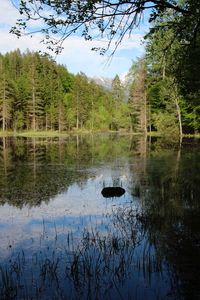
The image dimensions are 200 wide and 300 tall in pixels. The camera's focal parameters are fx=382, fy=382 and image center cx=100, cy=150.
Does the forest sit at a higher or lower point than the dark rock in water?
higher

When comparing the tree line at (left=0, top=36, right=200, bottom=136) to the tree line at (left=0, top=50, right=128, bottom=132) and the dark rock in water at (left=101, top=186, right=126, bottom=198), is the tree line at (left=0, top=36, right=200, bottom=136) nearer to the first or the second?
the tree line at (left=0, top=50, right=128, bottom=132)

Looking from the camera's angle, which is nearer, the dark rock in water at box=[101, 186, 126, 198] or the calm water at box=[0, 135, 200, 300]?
the calm water at box=[0, 135, 200, 300]

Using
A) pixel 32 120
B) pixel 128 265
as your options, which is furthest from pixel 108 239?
pixel 32 120

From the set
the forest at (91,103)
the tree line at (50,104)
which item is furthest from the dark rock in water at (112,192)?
the tree line at (50,104)

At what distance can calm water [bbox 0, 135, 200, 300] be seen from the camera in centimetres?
753

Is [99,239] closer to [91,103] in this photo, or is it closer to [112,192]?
[112,192]

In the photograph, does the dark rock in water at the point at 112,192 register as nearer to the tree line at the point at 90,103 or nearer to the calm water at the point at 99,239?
the calm water at the point at 99,239

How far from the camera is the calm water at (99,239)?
296 inches

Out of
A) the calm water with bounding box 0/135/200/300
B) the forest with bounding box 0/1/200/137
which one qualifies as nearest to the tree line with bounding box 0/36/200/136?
the forest with bounding box 0/1/200/137

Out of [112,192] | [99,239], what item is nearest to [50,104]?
[112,192]

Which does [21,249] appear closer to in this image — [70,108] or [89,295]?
[89,295]

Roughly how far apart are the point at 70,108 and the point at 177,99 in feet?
168

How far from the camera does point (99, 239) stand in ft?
33.8

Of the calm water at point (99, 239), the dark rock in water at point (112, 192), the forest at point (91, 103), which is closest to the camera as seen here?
the calm water at point (99, 239)
